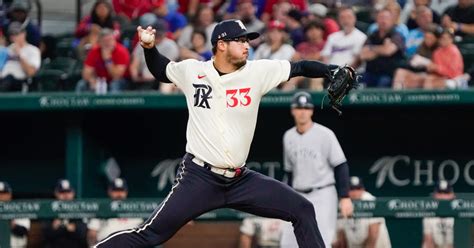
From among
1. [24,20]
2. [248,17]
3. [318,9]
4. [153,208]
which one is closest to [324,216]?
[153,208]

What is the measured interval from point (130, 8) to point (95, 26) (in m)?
0.76

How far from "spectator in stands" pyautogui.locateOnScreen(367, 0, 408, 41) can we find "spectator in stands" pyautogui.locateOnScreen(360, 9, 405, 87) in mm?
136

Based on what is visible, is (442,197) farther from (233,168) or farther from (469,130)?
(233,168)

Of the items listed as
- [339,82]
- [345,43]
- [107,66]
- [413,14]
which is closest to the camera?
[339,82]

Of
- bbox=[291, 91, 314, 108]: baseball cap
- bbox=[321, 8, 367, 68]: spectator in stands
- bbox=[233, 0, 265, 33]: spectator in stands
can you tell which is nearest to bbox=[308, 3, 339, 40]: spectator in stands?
bbox=[321, 8, 367, 68]: spectator in stands

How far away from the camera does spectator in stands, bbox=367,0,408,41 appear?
37.1 ft

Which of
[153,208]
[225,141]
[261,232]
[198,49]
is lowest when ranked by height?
[261,232]

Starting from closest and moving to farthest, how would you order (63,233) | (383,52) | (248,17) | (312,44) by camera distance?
(63,233)
(383,52)
(312,44)
(248,17)

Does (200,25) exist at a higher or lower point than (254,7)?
lower

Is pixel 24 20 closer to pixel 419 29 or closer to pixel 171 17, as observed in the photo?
pixel 171 17

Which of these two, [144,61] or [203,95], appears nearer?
[203,95]

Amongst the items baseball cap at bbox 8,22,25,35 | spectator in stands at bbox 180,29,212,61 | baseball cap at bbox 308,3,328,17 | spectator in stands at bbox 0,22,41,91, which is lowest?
spectator in stands at bbox 0,22,41,91

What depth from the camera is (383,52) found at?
35.9 ft

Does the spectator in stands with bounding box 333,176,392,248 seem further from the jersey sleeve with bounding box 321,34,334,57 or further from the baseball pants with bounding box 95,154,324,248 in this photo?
the baseball pants with bounding box 95,154,324,248
